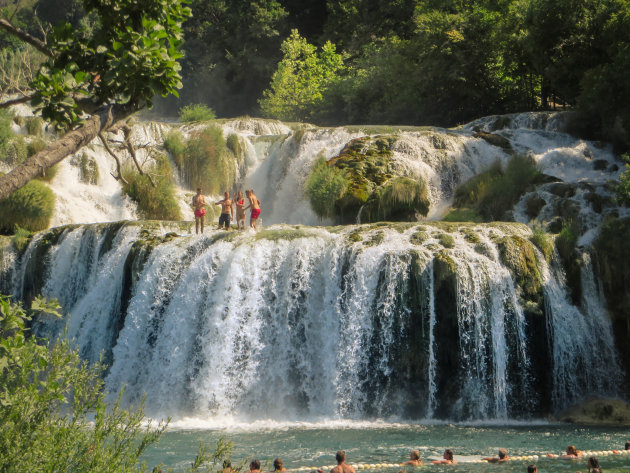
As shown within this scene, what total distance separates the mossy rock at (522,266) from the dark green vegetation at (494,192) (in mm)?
3801

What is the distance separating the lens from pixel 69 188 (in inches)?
958

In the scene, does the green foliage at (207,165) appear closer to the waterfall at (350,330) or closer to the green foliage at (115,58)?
the waterfall at (350,330)

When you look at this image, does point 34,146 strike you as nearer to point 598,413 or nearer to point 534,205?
point 534,205

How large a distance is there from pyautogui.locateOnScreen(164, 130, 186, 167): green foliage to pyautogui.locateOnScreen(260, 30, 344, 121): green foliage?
14009 millimetres

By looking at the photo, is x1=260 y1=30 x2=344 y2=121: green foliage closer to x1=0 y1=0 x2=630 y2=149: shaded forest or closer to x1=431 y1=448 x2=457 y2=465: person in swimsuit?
x1=0 y1=0 x2=630 y2=149: shaded forest

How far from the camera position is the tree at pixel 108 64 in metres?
5.29

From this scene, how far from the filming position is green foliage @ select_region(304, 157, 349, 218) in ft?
73.4

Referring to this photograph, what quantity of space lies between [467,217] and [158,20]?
1676 centimetres

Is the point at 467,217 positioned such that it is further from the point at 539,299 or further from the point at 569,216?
the point at 539,299

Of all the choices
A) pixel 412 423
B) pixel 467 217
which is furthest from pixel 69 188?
pixel 412 423

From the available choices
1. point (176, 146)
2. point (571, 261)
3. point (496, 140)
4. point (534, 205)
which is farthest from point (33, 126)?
point (571, 261)

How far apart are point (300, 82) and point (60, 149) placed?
123ft

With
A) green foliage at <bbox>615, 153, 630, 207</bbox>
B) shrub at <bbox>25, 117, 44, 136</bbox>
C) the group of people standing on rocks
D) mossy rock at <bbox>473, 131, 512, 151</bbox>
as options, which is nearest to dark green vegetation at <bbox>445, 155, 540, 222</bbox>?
mossy rock at <bbox>473, 131, 512, 151</bbox>

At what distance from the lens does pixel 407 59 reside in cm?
3559
